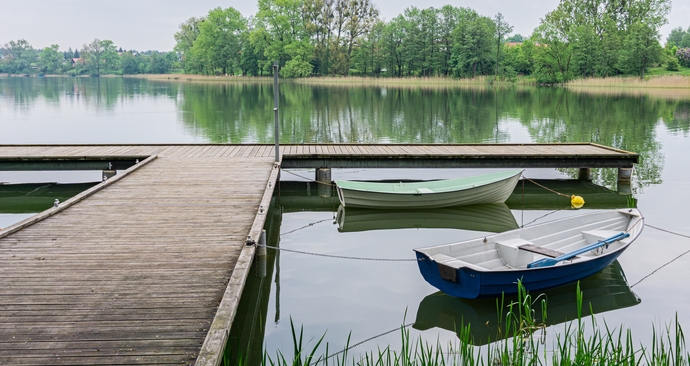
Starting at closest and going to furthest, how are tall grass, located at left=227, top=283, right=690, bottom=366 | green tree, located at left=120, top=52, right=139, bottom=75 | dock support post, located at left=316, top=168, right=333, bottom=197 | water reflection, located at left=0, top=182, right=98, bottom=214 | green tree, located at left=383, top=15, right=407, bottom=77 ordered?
tall grass, located at left=227, top=283, right=690, bottom=366 < water reflection, located at left=0, top=182, right=98, bottom=214 < dock support post, located at left=316, top=168, right=333, bottom=197 < green tree, located at left=383, top=15, right=407, bottom=77 < green tree, located at left=120, top=52, right=139, bottom=75

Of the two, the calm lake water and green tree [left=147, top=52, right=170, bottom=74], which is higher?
green tree [left=147, top=52, right=170, bottom=74]

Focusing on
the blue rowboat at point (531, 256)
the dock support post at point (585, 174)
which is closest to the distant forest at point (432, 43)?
the dock support post at point (585, 174)

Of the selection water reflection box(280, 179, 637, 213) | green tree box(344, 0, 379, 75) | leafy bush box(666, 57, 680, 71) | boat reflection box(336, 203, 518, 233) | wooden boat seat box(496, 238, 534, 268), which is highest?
green tree box(344, 0, 379, 75)

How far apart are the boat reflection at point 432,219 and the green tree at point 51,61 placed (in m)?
133

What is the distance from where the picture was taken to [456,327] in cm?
652

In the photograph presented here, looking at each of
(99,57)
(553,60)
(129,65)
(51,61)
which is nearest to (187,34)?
(129,65)

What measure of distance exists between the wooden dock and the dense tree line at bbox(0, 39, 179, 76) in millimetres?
109636

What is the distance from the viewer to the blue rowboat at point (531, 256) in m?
6.55

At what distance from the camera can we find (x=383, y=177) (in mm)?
15312

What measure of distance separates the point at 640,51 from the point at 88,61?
101755 mm

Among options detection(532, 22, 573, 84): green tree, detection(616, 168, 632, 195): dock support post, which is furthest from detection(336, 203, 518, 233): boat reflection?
detection(532, 22, 573, 84): green tree

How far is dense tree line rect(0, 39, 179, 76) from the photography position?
396 feet

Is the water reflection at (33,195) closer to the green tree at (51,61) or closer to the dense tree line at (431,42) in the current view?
the dense tree line at (431,42)

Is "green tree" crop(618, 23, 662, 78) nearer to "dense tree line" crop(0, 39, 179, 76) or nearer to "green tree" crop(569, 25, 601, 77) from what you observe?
"green tree" crop(569, 25, 601, 77)
